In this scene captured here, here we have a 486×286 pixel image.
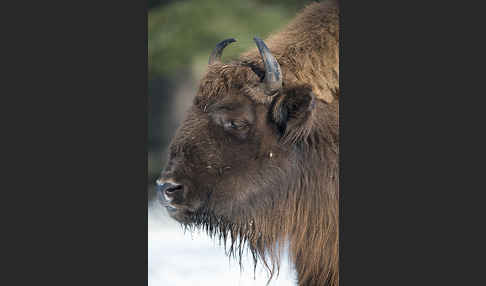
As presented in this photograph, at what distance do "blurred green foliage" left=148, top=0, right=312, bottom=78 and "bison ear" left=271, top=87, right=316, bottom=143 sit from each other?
1.24 metres

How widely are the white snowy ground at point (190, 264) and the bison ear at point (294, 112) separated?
1001 millimetres

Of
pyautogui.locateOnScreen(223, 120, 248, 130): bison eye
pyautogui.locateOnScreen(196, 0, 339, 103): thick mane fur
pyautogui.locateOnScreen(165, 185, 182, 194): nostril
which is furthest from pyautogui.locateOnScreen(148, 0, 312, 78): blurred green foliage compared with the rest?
pyautogui.locateOnScreen(165, 185, 182, 194): nostril

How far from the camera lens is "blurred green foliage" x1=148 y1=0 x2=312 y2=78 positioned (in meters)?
5.68

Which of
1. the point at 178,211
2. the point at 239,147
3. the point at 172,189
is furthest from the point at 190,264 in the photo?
the point at 239,147

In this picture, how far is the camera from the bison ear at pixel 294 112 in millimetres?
4312

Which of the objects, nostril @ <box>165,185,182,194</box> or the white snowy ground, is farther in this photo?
the white snowy ground

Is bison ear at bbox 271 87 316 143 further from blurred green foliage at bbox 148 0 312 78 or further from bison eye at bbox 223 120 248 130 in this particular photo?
blurred green foliage at bbox 148 0 312 78

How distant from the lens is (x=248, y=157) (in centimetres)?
441

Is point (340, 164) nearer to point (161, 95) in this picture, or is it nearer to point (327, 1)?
point (327, 1)

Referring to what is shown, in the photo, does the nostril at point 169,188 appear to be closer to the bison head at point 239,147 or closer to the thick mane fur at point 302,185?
the bison head at point 239,147

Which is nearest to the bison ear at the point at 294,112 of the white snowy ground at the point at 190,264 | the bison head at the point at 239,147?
the bison head at the point at 239,147

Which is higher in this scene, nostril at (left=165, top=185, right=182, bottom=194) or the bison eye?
the bison eye

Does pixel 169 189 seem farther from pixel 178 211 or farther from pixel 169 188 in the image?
pixel 178 211

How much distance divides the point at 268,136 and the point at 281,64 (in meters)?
0.53
